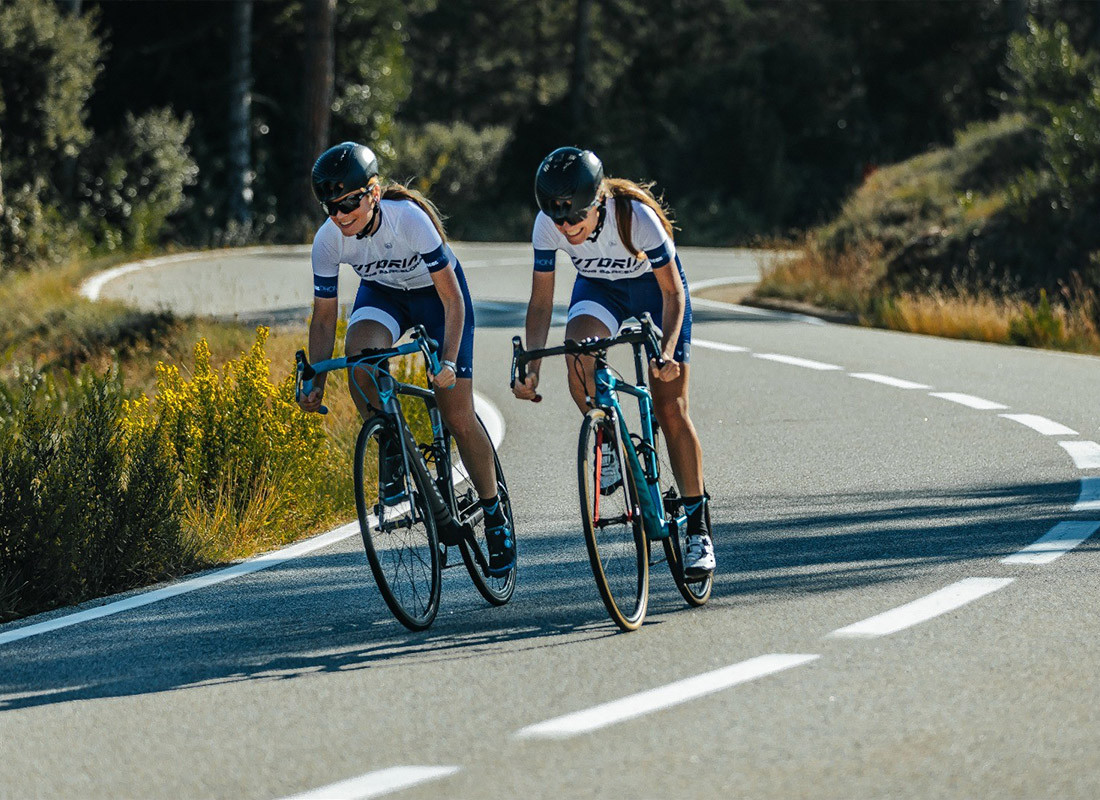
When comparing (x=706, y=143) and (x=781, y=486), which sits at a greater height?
(x=706, y=143)

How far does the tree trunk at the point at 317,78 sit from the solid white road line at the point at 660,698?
110 ft

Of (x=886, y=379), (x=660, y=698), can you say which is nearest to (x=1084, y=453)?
(x=886, y=379)

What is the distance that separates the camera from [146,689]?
20.7 ft

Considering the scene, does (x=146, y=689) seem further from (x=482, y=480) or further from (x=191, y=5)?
(x=191, y=5)

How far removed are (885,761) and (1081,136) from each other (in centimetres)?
2380

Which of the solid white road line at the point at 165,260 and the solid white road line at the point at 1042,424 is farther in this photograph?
the solid white road line at the point at 165,260

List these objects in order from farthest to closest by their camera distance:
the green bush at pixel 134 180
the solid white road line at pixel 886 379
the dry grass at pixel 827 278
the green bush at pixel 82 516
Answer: the green bush at pixel 134 180
the dry grass at pixel 827 278
the solid white road line at pixel 886 379
the green bush at pixel 82 516

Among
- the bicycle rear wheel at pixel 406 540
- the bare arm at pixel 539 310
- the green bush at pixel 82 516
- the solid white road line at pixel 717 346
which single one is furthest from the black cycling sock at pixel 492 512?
the solid white road line at pixel 717 346

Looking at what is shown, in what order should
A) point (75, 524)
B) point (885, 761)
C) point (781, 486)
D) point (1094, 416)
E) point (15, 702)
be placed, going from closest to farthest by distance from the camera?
point (885, 761), point (15, 702), point (75, 524), point (781, 486), point (1094, 416)

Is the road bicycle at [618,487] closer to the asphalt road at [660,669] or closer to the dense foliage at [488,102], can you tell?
the asphalt road at [660,669]

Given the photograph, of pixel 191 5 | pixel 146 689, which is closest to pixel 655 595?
Result: pixel 146 689

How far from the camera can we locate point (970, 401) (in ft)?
47.5

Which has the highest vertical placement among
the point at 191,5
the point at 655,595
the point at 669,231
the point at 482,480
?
the point at 191,5

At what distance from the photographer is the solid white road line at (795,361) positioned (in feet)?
56.0
